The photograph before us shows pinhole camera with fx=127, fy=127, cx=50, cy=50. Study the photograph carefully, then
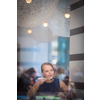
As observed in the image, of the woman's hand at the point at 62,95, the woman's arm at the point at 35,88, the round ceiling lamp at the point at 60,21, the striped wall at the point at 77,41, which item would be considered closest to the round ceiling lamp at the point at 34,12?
the round ceiling lamp at the point at 60,21

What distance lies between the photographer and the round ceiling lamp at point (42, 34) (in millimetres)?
1115

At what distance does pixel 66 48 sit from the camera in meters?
1.16

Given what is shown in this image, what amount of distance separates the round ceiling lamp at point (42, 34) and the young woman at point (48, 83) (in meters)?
0.22

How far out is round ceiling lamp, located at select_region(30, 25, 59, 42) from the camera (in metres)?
1.12

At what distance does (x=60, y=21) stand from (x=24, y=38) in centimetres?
36

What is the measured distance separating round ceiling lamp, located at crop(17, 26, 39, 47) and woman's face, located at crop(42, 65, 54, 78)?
9.3 inches

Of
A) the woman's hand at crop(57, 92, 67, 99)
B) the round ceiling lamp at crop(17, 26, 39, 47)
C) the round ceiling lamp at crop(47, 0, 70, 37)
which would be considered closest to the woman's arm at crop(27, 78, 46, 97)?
the woman's hand at crop(57, 92, 67, 99)

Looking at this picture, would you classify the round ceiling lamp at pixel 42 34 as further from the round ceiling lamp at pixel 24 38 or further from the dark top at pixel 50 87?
the dark top at pixel 50 87

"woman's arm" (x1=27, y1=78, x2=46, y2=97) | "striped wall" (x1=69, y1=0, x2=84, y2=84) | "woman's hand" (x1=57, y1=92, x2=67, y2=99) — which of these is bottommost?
"woman's hand" (x1=57, y1=92, x2=67, y2=99)

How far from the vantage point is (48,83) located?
3.72ft

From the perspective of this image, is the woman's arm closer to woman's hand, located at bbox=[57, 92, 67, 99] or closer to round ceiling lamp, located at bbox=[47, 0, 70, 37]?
woman's hand, located at bbox=[57, 92, 67, 99]
